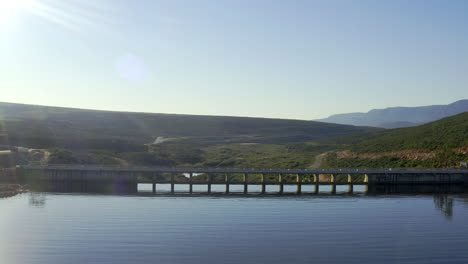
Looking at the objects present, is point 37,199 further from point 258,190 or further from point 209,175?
point 258,190

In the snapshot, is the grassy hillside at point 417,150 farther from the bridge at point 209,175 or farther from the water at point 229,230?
the water at point 229,230

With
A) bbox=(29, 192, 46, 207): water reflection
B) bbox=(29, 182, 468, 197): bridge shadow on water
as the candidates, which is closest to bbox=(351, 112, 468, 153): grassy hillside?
bbox=(29, 182, 468, 197): bridge shadow on water

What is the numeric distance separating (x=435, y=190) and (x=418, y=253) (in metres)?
57.8

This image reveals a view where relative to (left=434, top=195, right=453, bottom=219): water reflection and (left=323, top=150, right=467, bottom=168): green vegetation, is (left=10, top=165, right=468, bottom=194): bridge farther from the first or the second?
(left=434, top=195, right=453, bottom=219): water reflection

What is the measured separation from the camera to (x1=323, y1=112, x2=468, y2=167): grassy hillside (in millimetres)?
121550

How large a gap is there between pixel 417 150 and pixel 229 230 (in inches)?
3492

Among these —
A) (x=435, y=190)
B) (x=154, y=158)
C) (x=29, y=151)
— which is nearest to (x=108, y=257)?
(x=435, y=190)

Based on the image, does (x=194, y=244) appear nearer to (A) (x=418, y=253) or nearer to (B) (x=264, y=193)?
(A) (x=418, y=253)

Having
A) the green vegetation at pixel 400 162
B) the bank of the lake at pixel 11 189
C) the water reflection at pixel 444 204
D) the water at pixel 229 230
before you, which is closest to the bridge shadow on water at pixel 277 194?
the water reflection at pixel 444 204

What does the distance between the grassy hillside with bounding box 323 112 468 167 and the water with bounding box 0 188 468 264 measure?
40.3 meters

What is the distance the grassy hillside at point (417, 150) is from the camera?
12155 centimetres

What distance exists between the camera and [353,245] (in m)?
48.0

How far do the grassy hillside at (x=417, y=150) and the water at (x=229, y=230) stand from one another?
40.3m

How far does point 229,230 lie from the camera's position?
55.4m
